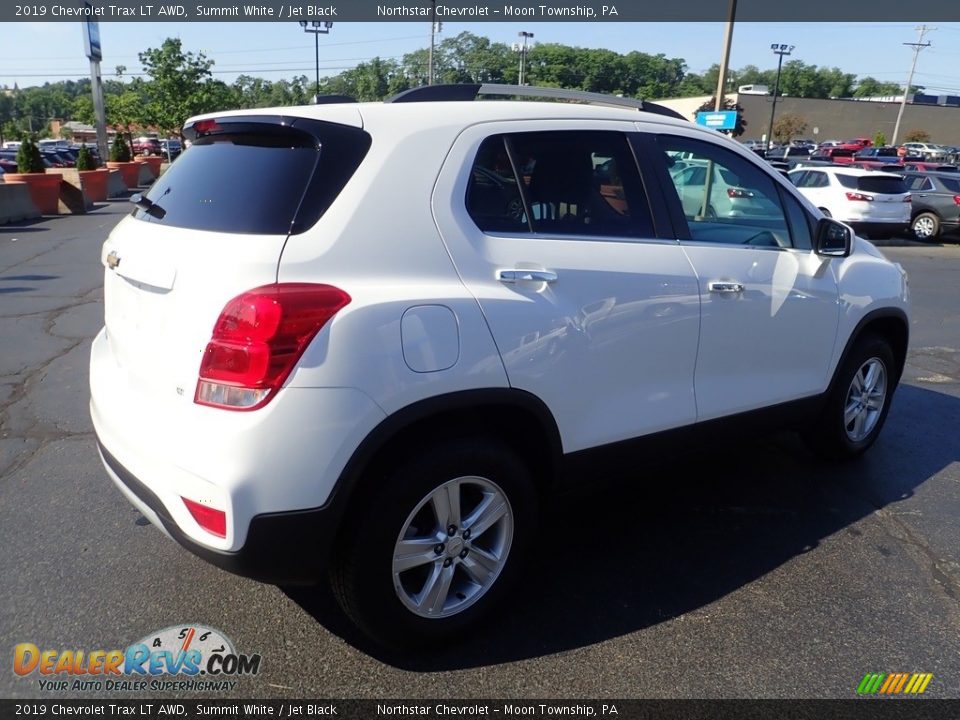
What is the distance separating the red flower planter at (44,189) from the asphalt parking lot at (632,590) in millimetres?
16198

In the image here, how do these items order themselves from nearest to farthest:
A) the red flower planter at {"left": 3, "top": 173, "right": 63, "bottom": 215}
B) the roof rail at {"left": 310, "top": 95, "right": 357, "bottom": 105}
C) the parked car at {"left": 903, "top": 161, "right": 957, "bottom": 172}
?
1. the roof rail at {"left": 310, "top": 95, "right": 357, "bottom": 105}
2. the red flower planter at {"left": 3, "top": 173, "right": 63, "bottom": 215}
3. the parked car at {"left": 903, "top": 161, "right": 957, "bottom": 172}

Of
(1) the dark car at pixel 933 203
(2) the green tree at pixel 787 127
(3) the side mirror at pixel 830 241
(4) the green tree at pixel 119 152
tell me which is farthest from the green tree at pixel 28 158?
(2) the green tree at pixel 787 127

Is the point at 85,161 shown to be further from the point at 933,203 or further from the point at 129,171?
the point at 933,203

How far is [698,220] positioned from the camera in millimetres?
3494

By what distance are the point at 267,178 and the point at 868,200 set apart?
1746cm

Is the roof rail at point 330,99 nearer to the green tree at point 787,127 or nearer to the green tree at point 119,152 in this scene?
the green tree at point 119,152

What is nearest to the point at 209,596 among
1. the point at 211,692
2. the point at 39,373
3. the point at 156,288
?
the point at 211,692

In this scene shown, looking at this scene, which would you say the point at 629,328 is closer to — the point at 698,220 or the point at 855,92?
the point at 698,220

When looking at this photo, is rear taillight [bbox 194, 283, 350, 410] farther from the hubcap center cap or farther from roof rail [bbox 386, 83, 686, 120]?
roof rail [bbox 386, 83, 686, 120]

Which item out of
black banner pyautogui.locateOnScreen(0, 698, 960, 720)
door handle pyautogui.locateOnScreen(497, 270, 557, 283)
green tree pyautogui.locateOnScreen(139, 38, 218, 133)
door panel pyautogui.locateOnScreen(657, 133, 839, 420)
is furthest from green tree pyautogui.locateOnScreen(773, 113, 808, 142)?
black banner pyautogui.locateOnScreen(0, 698, 960, 720)

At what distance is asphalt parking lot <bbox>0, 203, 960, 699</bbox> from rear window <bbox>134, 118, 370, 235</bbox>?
150 cm

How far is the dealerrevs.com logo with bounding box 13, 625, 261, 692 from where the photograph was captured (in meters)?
2.55

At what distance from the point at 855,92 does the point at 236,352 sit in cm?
15422

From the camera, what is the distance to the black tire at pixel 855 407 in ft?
13.7
